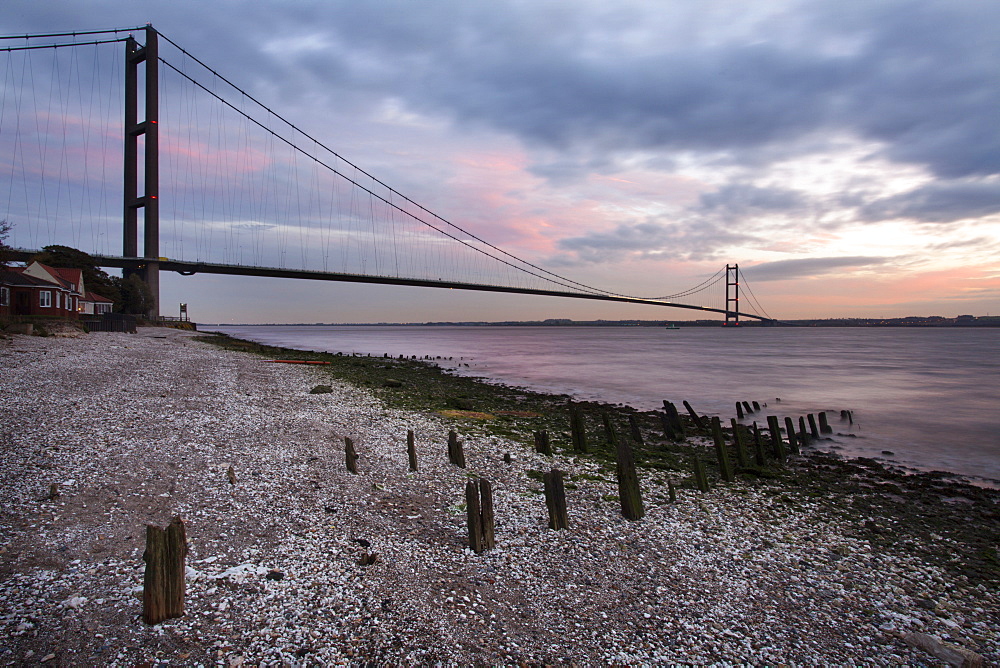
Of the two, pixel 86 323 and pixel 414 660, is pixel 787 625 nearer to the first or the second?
pixel 414 660

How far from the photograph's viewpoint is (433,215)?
231 feet

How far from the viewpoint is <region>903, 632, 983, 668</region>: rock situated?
14.2ft

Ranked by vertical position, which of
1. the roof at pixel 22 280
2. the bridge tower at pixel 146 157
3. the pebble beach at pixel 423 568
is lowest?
the pebble beach at pixel 423 568

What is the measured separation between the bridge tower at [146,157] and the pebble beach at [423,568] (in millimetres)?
53392

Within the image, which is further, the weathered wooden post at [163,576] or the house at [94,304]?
the house at [94,304]

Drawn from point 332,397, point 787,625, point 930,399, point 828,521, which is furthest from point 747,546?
point 930,399

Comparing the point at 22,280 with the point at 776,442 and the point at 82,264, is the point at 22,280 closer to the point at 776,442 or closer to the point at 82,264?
the point at 82,264

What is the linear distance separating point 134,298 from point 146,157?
15529 millimetres

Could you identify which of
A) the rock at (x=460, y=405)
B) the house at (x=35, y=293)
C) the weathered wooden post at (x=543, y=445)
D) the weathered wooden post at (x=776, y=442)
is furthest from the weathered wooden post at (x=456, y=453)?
the house at (x=35, y=293)

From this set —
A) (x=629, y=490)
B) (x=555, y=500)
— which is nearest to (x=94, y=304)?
(x=555, y=500)

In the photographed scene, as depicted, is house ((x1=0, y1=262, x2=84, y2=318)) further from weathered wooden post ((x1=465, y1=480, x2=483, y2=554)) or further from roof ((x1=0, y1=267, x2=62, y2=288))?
weathered wooden post ((x1=465, y1=480, x2=483, y2=554))

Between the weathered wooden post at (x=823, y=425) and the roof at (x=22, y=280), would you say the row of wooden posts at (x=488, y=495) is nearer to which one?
the weathered wooden post at (x=823, y=425)

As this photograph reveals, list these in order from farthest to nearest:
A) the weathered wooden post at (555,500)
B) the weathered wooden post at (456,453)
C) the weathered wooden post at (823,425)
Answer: the weathered wooden post at (823,425) < the weathered wooden post at (456,453) < the weathered wooden post at (555,500)

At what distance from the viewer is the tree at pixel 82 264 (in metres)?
48.4
